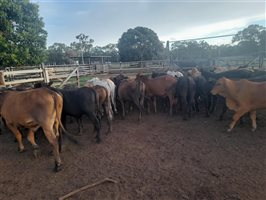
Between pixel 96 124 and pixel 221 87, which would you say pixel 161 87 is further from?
pixel 96 124

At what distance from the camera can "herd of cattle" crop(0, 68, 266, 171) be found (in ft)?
13.1

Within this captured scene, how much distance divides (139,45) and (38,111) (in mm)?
37389

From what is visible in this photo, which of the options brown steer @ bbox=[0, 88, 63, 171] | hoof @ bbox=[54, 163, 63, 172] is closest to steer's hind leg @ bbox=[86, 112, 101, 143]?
brown steer @ bbox=[0, 88, 63, 171]

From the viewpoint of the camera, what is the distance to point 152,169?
3545 mm

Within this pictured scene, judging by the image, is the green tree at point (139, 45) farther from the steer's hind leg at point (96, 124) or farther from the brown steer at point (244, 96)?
the steer's hind leg at point (96, 124)

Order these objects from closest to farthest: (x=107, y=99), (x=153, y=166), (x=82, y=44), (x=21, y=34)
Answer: (x=153, y=166) → (x=107, y=99) → (x=21, y=34) → (x=82, y=44)

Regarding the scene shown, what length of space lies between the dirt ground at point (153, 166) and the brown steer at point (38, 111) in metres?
0.44

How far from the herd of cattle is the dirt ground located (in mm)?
334

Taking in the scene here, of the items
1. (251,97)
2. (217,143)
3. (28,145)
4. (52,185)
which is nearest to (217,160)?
(217,143)

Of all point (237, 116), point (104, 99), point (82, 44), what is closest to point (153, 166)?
point (237, 116)

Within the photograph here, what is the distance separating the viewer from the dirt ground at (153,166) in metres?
2.97

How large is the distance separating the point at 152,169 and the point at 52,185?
5.34 ft

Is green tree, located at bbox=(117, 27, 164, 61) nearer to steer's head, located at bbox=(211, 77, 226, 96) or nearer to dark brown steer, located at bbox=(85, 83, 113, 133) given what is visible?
dark brown steer, located at bbox=(85, 83, 113, 133)

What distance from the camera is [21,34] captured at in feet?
37.7
